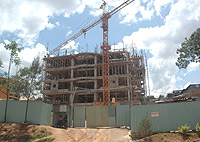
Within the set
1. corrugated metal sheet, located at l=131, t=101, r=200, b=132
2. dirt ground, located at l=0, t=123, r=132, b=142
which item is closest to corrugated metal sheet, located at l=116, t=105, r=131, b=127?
dirt ground, located at l=0, t=123, r=132, b=142

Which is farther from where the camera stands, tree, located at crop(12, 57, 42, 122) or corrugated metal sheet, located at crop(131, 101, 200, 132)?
tree, located at crop(12, 57, 42, 122)

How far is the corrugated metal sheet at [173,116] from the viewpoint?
14.4 metres

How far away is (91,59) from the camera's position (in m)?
54.1

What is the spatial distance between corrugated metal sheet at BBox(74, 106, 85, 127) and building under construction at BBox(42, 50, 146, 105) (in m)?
22.1

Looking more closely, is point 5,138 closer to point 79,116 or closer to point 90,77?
point 79,116

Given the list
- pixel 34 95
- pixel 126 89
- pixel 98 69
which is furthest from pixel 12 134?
pixel 98 69

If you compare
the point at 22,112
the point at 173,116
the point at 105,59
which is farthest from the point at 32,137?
the point at 105,59

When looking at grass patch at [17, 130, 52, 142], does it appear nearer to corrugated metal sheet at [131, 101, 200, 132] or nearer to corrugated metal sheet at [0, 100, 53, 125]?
corrugated metal sheet at [0, 100, 53, 125]

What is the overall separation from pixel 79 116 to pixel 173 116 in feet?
41.7

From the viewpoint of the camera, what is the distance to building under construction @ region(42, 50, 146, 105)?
156ft

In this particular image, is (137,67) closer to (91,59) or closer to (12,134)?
(91,59)

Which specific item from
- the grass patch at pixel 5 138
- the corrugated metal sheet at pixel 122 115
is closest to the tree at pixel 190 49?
the corrugated metal sheet at pixel 122 115

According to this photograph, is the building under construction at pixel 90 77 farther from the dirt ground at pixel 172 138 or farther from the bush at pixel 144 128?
the dirt ground at pixel 172 138

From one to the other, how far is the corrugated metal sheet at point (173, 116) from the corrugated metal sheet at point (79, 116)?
9797mm
